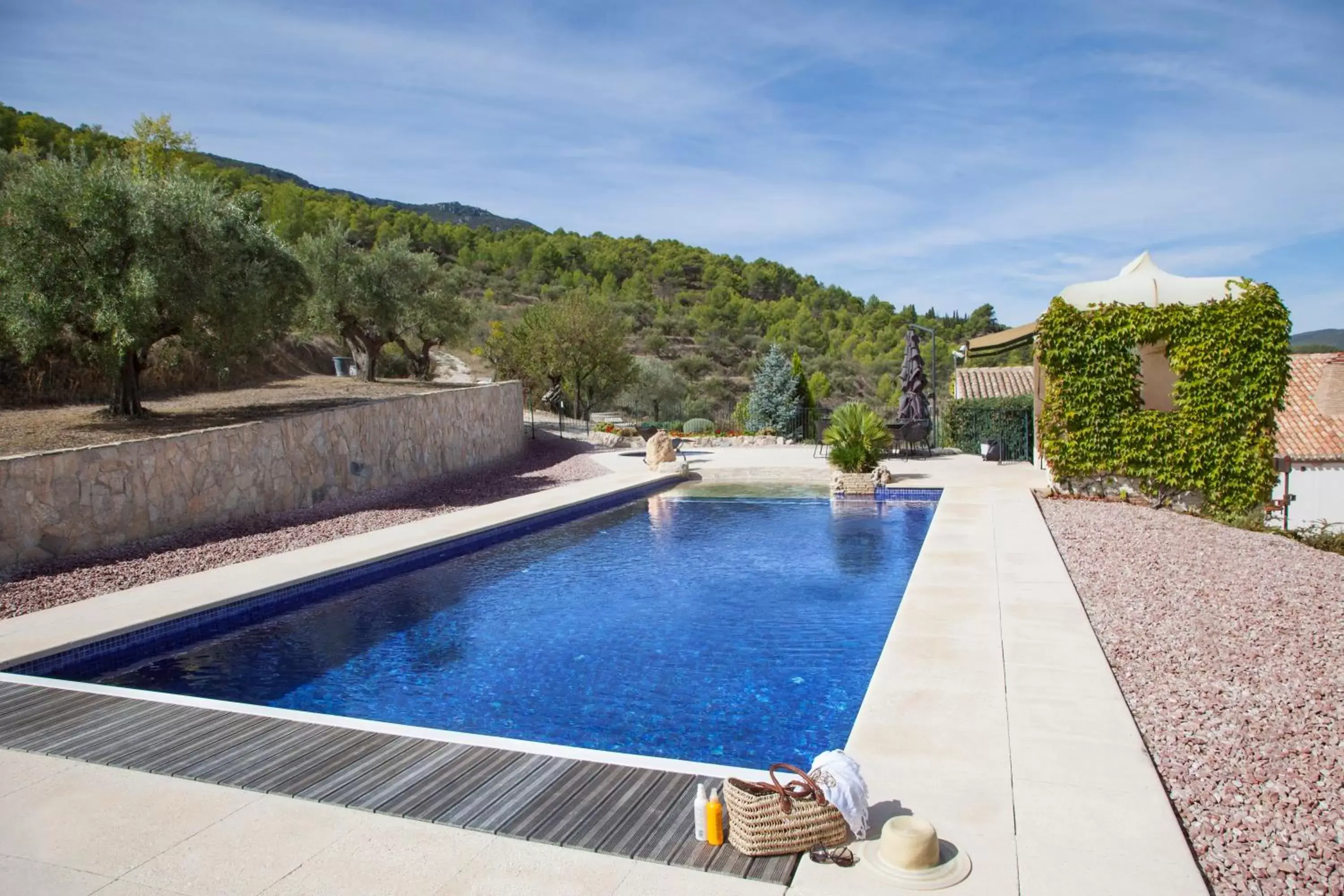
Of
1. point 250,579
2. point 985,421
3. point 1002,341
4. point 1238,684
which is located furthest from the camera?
point 985,421

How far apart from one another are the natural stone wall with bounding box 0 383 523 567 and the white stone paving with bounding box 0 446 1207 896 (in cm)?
486

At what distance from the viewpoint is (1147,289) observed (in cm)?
1088

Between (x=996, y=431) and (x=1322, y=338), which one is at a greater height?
(x=1322, y=338)

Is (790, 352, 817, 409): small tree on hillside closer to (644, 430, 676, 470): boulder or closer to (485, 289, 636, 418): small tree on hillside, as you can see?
(485, 289, 636, 418): small tree on hillside

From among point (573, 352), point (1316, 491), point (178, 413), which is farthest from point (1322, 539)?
point (573, 352)

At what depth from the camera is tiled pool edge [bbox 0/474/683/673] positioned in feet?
19.2

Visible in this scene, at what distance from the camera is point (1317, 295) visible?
2941 cm

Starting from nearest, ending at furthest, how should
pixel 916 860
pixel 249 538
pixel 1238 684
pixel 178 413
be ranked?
pixel 916 860
pixel 1238 684
pixel 249 538
pixel 178 413

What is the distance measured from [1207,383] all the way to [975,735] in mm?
8465

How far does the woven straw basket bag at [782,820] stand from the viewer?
2.93m

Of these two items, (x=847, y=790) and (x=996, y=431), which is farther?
(x=996, y=431)

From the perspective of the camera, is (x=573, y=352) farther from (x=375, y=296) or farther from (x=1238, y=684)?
(x=1238, y=684)

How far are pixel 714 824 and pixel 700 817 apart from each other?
0.05m

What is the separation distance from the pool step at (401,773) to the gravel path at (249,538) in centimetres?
287
